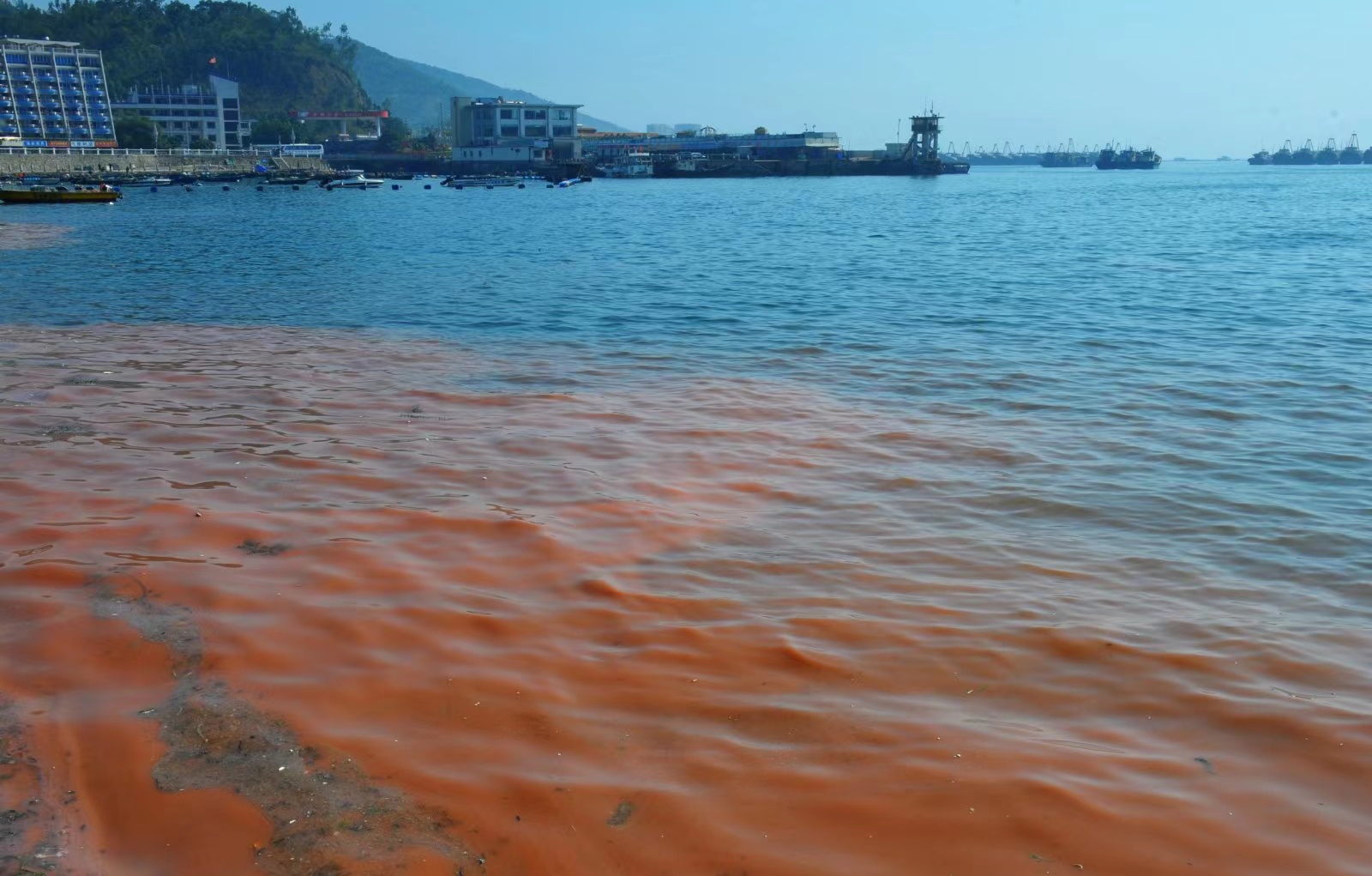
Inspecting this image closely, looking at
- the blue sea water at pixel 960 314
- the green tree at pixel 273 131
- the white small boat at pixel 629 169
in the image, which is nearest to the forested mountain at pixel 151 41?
the green tree at pixel 273 131

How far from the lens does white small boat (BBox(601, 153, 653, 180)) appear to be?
135125mm

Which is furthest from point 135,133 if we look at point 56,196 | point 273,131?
point 56,196

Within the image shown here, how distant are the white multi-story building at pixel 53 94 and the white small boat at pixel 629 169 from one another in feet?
197

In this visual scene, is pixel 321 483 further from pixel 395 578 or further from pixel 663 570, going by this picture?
pixel 663 570

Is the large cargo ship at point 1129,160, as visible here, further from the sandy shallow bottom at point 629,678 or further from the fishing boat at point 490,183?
the sandy shallow bottom at point 629,678

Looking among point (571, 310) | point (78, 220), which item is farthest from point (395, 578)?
point (78, 220)

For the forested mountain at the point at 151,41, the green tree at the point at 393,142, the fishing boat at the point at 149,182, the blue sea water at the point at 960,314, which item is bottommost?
the fishing boat at the point at 149,182

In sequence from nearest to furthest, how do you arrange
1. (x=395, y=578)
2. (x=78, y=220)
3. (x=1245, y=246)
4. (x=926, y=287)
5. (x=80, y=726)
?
(x=80, y=726)
(x=395, y=578)
(x=926, y=287)
(x=1245, y=246)
(x=78, y=220)

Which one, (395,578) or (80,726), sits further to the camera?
(395,578)

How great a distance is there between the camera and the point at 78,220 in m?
49.5

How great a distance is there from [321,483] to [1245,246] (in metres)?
34.7

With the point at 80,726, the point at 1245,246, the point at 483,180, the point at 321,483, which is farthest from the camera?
the point at 483,180

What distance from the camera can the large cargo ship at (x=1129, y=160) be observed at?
189875 mm

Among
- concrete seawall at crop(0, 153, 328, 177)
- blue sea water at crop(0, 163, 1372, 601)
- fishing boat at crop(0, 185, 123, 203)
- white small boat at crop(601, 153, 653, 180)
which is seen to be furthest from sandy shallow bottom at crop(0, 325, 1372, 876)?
white small boat at crop(601, 153, 653, 180)
